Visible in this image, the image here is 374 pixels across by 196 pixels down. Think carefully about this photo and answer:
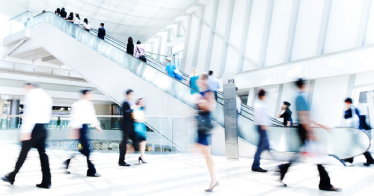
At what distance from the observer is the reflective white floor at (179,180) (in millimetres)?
3762

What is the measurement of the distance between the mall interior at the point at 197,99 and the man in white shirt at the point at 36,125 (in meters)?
0.02

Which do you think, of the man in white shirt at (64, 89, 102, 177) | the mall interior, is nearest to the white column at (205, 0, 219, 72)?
the mall interior

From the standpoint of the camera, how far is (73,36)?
1384cm

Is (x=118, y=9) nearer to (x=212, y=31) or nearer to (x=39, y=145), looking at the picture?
(x=212, y=31)

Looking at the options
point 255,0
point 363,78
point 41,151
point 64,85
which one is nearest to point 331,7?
point 363,78

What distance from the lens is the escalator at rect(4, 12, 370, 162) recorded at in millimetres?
6840

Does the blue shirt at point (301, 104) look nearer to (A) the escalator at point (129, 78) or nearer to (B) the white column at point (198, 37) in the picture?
(A) the escalator at point (129, 78)

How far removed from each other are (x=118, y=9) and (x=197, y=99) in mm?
21321

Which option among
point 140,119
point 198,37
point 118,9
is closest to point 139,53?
point 140,119

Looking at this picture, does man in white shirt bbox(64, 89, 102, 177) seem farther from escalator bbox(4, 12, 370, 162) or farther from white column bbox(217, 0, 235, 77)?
white column bbox(217, 0, 235, 77)

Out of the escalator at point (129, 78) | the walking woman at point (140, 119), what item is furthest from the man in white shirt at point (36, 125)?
the escalator at point (129, 78)

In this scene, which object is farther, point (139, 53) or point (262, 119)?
point (139, 53)

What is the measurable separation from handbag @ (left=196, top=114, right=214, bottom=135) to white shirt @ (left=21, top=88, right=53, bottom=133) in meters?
2.33

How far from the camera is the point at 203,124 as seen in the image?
367 cm
